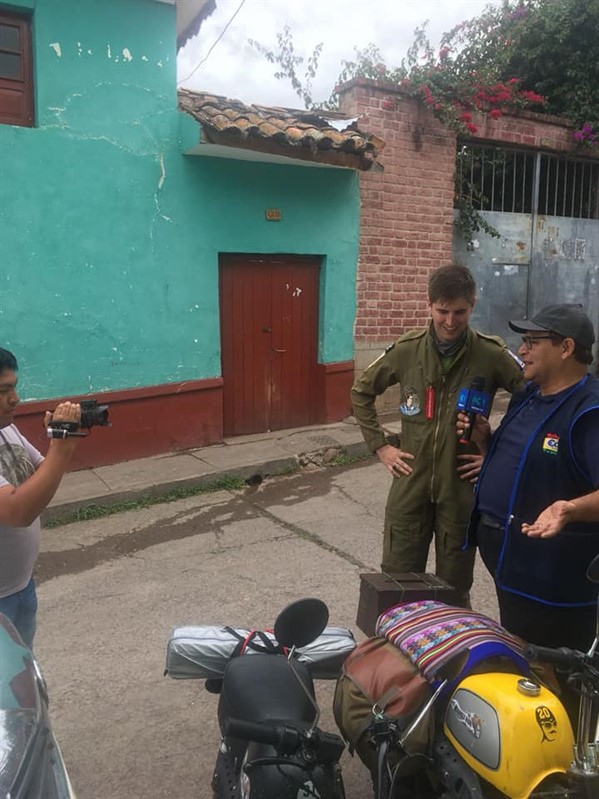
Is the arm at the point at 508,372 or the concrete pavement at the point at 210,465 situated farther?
the concrete pavement at the point at 210,465

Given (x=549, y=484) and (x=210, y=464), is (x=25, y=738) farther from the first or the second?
(x=210, y=464)

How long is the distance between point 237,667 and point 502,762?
2.56ft

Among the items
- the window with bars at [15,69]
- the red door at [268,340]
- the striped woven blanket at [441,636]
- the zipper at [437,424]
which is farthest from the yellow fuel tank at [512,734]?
the window with bars at [15,69]

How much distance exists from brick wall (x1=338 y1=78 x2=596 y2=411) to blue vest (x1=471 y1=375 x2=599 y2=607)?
5.77 meters

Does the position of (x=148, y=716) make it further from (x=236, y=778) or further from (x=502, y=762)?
(x=502, y=762)

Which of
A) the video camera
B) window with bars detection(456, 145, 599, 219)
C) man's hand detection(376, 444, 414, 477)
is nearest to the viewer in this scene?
A: the video camera

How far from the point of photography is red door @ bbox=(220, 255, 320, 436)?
7250 mm

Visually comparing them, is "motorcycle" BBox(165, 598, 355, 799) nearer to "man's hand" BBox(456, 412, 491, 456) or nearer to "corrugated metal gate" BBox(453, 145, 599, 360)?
"man's hand" BBox(456, 412, 491, 456)

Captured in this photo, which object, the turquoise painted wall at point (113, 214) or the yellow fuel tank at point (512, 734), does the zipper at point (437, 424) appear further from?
the turquoise painted wall at point (113, 214)

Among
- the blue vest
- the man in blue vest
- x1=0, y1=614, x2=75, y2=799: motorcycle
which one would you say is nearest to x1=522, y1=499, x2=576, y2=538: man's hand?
the man in blue vest

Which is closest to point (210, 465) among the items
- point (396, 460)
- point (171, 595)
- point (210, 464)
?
point (210, 464)

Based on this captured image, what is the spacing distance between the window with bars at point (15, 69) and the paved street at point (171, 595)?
12.0 feet

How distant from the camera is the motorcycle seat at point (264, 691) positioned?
1.81m

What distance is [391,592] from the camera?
8.20ft
